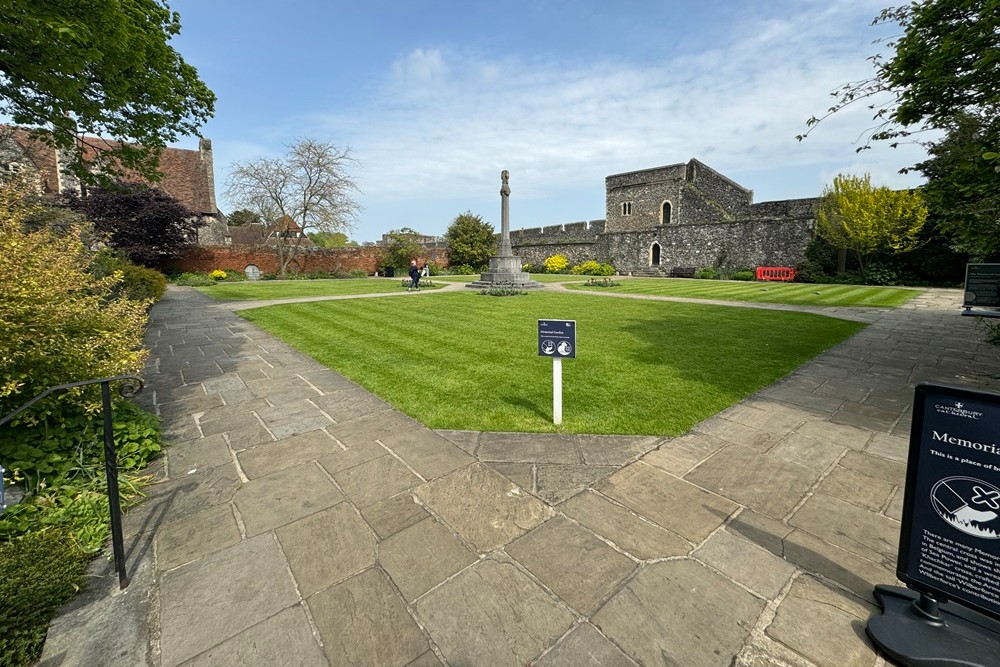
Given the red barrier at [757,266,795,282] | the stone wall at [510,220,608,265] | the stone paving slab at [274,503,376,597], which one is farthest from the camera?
the stone wall at [510,220,608,265]

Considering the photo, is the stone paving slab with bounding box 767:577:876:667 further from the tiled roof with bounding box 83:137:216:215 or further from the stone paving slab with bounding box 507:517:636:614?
the tiled roof with bounding box 83:137:216:215

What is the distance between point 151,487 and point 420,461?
196 centimetres

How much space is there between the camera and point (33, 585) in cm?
194

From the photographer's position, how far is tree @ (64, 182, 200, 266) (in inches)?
841

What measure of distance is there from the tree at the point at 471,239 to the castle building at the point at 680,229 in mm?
6281

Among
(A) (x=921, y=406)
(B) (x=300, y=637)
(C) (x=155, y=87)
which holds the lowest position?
(B) (x=300, y=637)

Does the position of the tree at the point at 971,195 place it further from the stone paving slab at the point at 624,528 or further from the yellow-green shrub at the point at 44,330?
the yellow-green shrub at the point at 44,330

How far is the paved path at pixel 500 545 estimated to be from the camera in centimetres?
181

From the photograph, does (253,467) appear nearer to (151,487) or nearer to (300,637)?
(151,487)

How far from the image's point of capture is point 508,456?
3.50 m

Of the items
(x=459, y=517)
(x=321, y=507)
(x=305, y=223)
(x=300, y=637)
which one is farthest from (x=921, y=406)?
(x=305, y=223)

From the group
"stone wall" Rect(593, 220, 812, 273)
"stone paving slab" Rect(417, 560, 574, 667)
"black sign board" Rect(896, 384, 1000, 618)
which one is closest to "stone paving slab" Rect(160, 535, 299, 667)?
"stone paving slab" Rect(417, 560, 574, 667)

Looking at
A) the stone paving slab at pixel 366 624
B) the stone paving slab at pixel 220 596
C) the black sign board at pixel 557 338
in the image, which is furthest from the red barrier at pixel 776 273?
the stone paving slab at pixel 220 596

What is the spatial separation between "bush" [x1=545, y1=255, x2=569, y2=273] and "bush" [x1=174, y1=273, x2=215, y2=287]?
23.9 m
